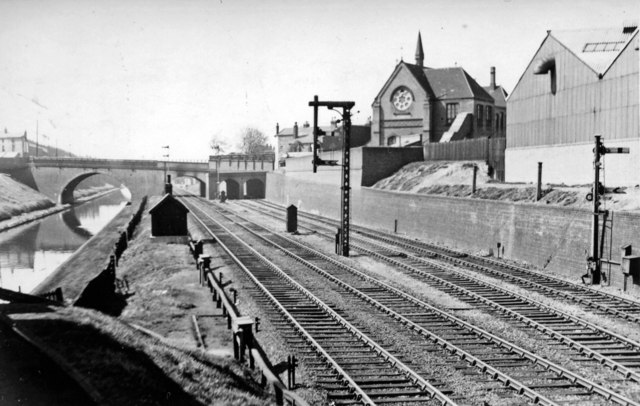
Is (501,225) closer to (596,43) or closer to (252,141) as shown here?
(596,43)

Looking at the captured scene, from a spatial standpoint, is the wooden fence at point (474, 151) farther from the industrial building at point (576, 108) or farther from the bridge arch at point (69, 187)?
the bridge arch at point (69, 187)

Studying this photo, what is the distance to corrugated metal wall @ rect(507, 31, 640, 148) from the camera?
23188 mm

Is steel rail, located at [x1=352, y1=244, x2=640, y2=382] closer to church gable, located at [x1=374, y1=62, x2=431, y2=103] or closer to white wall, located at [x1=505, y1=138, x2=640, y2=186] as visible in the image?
white wall, located at [x1=505, y1=138, x2=640, y2=186]

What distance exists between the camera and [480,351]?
12.3 meters

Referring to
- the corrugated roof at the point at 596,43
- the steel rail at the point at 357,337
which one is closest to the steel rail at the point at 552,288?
the steel rail at the point at 357,337

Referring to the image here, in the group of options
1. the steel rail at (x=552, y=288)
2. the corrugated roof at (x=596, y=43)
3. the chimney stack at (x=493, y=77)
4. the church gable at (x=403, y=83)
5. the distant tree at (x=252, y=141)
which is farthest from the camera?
the distant tree at (x=252, y=141)

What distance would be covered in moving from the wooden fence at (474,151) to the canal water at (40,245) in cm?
2650

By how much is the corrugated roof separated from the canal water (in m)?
27.5

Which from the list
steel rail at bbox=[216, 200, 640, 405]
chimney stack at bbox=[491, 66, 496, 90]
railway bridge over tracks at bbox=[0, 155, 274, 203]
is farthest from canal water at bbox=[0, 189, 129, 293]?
chimney stack at bbox=[491, 66, 496, 90]

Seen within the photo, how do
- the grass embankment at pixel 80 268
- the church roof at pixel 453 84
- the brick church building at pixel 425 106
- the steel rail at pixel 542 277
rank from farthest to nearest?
the church roof at pixel 453 84 → the brick church building at pixel 425 106 → the grass embankment at pixel 80 268 → the steel rail at pixel 542 277

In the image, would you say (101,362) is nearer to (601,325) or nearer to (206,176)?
(601,325)

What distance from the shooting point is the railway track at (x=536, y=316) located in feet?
39.4

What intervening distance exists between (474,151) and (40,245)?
33363 millimetres

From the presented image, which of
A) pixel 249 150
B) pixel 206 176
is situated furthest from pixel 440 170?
pixel 249 150
